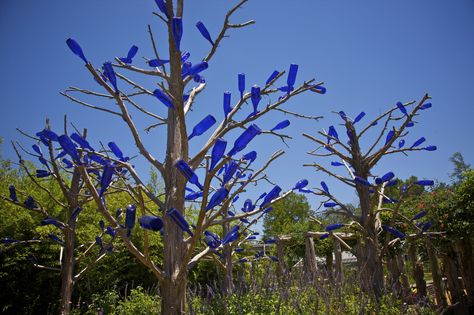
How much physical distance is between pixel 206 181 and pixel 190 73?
716mm

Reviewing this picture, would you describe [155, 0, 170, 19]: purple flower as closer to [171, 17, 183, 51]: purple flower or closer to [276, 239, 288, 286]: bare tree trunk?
[171, 17, 183, 51]: purple flower

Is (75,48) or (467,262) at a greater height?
(75,48)

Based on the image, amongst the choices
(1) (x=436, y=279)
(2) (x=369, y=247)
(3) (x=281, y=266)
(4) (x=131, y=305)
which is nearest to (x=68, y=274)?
(4) (x=131, y=305)

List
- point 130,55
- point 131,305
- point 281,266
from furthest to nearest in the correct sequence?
point 131,305 < point 281,266 < point 130,55

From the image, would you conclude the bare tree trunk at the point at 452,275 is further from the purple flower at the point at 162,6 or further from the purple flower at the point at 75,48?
the purple flower at the point at 75,48

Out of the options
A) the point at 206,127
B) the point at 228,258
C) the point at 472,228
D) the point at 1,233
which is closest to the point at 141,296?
the point at 228,258

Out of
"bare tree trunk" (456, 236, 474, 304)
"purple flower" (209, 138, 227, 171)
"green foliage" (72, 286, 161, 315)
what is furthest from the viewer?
"bare tree trunk" (456, 236, 474, 304)

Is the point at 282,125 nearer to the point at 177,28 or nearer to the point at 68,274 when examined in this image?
the point at 177,28

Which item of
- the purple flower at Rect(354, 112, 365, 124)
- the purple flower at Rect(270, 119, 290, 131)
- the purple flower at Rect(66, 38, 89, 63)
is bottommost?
the purple flower at Rect(270, 119, 290, 131)

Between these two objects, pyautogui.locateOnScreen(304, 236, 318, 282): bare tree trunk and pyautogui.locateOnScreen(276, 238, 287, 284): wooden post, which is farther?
pyautogui.locateOnScreen(304, 236, 318, 282): bare tree trunk

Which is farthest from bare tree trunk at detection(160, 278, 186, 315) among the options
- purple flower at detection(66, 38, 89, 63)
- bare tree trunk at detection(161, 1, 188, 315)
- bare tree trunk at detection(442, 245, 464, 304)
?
bare tree trunk at detection(442, 245, 464, 304)

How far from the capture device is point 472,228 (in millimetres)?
5090

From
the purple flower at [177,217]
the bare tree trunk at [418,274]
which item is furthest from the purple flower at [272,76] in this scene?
the bare tree trunk at [418,274]

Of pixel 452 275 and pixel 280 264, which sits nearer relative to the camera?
pixel 280 264
